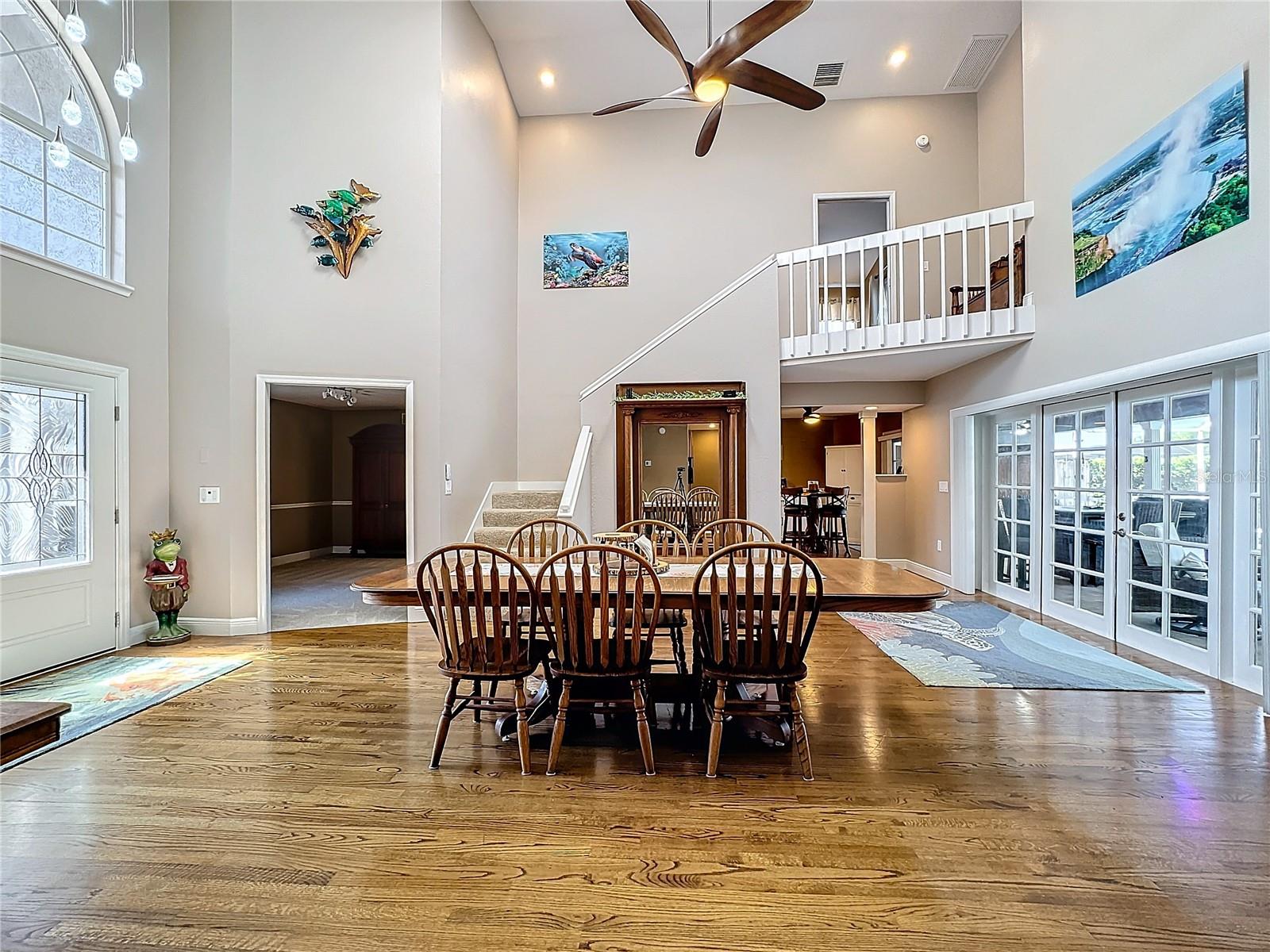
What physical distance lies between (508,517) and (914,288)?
536cm

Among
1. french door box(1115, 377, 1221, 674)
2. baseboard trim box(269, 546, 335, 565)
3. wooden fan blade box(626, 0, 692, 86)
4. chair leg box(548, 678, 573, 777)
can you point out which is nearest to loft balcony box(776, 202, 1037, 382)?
french door box(1115, 377, 1221, 674)

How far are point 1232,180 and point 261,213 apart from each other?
620 centimetres

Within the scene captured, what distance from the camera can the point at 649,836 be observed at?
2.12 meters

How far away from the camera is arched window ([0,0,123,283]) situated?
3.92m

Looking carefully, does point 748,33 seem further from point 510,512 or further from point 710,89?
point 510,512

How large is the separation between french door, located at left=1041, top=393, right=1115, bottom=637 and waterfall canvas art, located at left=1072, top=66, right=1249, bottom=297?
1.06 meters

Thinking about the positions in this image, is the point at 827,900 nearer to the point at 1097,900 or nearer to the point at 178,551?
the point at 1097,900

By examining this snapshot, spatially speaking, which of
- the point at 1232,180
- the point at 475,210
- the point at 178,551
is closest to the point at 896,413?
the point at 1232,180

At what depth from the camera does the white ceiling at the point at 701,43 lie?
6117 millimetres

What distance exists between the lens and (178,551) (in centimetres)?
480

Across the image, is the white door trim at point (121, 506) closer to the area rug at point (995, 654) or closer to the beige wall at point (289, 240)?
the beige wall at point (289, 240)

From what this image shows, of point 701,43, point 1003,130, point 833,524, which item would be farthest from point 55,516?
point 1003,130

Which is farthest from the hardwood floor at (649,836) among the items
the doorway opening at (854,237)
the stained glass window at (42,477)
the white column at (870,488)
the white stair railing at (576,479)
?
the white column at (870,488)

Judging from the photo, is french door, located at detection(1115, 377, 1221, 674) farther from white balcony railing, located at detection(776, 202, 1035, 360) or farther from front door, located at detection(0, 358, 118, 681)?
front door, located at detection(0, 358, 118, 681)
